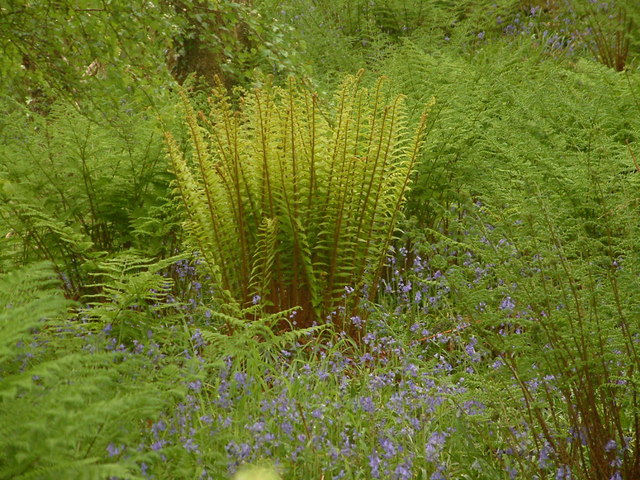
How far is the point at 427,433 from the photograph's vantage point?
2525 mm

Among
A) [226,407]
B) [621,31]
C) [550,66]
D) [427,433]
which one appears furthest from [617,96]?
[226,407]

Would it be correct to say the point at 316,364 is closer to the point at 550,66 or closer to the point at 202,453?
the point at 202,453

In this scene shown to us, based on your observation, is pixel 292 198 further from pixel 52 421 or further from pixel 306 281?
pixel 52 421

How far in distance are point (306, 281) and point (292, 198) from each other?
393mm

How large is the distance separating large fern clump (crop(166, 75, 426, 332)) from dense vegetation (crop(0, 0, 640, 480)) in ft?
0.05

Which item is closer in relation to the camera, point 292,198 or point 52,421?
point 52,421

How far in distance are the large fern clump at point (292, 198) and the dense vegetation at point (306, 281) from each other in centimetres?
1

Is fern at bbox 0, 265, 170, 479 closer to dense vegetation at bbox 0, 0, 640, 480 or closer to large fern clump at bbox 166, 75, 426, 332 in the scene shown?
dense vegetation at bbox 0, 0, 640, 480

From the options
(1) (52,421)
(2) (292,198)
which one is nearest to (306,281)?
(2) (292,198)

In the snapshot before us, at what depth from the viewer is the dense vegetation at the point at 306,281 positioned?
208 cm

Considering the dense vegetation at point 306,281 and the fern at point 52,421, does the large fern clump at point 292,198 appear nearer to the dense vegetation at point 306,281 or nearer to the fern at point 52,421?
the dense vegetation at point 306,281

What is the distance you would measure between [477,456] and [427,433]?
0.22 metres

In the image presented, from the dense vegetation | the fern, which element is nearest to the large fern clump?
the dense vegetation

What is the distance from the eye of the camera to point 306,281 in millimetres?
3447
